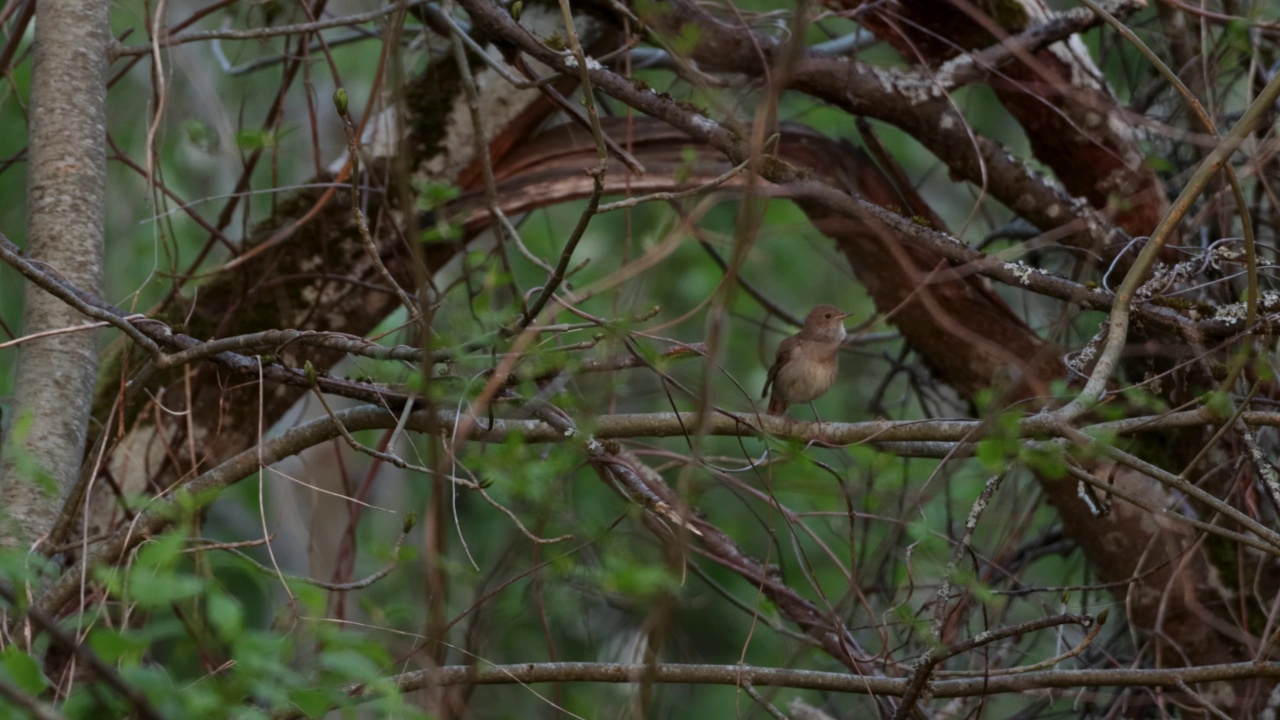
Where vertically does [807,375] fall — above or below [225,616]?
below

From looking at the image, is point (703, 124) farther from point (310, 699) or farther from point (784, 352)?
point (310, 699)

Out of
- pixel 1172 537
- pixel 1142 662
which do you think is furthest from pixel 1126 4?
pixel 1142 662

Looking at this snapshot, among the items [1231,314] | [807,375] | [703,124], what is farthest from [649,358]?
[807,375]

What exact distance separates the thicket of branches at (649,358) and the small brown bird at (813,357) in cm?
18

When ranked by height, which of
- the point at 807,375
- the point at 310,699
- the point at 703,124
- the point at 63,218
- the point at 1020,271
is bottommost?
the point at 807,375

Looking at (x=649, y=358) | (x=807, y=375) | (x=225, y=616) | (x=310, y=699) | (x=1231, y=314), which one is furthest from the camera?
(x=807, y=375)

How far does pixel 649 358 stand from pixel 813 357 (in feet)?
7.83

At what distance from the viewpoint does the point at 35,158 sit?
3.29 m

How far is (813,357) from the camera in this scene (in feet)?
15.7

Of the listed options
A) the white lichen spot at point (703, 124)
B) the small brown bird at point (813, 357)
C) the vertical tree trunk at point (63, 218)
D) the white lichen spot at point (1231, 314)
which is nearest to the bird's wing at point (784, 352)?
the small brown bird at point (813, 357)

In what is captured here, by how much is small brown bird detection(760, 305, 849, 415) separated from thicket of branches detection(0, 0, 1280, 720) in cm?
18

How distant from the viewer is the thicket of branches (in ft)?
7.90

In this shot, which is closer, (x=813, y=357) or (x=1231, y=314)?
(x=1231, y=314)

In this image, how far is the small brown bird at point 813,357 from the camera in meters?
4.76
